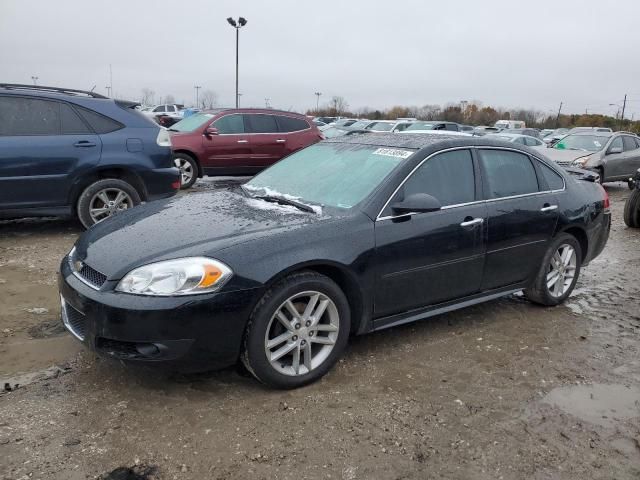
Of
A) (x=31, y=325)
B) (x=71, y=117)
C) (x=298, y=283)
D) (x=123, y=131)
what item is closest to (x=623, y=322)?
(x=298, y=283)

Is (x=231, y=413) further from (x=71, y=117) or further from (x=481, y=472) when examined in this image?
(x=71, y=117)

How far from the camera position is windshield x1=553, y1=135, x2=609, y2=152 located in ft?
46.4

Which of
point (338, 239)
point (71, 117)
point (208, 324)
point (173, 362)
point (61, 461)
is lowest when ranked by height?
point (61, 461)

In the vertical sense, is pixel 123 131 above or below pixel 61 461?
above

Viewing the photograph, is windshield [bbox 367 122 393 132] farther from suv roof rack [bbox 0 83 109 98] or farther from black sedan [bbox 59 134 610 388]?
black sedan [bbox 59 134 610 388]

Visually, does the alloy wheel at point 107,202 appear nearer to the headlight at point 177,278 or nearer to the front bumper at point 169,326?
the front bumper at point 169,326

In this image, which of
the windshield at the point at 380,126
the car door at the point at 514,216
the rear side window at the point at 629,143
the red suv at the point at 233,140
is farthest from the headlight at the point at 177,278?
the windshield at the point at 380,126

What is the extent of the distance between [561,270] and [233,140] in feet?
26.6

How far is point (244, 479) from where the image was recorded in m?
2.58

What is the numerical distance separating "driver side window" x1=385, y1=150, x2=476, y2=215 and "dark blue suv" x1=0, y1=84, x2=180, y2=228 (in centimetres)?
418

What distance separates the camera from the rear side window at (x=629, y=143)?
14.4 meters

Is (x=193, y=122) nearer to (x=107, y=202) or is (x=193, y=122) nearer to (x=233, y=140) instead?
(x=233, y=140)

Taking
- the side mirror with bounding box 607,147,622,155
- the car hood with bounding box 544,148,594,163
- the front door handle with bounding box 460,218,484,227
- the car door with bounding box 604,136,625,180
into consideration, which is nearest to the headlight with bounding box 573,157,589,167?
the car hood with bounding box 544,148,594,163

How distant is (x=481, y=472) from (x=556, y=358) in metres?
1.61
